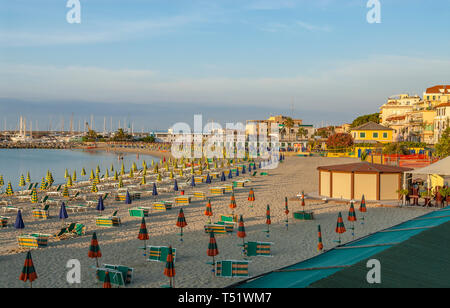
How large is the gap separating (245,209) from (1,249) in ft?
36.1

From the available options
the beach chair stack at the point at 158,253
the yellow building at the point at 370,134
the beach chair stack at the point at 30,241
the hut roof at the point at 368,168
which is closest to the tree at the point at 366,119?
the yellow building at the point at 370,134

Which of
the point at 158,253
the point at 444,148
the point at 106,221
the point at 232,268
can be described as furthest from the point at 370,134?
the point at 232,268

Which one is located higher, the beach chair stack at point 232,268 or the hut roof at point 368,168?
the hut roof at point 368,168

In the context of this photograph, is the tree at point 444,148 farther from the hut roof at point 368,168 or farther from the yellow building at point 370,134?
the yellow building at point 370,134

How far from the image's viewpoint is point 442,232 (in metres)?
6.50

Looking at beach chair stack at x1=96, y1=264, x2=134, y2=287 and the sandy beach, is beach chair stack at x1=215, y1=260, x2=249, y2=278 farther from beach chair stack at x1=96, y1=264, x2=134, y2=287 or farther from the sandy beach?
beach chair stack at x1=96, y1=264, x2=134, y2=287

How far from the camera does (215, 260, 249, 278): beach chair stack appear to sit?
10.3 m

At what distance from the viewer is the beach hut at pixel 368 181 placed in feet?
68.9

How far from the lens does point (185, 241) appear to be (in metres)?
14.4

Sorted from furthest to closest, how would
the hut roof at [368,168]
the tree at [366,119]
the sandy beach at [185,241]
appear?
1. the tree at [366,119]
2. the hut roof at [368,168]
3. the sandy beach at [185,241]

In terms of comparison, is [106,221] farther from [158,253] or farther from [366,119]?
[366,119]

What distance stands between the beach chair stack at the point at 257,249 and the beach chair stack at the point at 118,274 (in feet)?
11.9

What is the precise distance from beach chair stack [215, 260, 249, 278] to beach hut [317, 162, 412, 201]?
1266 centimetres
